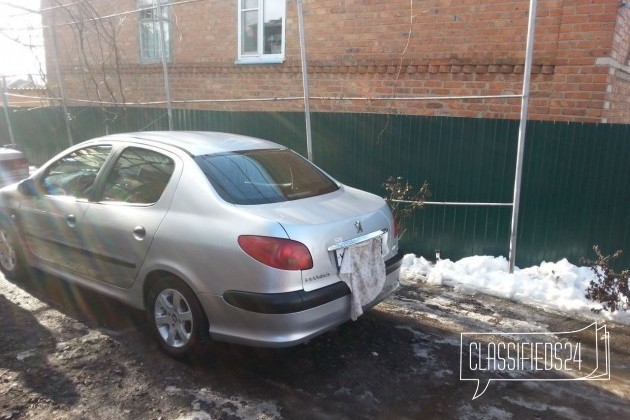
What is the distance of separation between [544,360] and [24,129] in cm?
1284

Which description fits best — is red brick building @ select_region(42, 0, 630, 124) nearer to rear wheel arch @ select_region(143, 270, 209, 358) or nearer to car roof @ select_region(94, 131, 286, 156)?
car roof @ select_region(94, 131, 286, 156)

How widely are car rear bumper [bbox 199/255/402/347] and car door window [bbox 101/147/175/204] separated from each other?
37.6 inches

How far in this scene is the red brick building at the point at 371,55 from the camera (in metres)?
5.53

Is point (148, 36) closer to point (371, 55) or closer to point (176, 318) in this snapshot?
point (371, 55)

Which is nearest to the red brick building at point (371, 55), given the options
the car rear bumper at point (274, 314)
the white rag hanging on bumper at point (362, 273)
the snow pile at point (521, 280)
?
the snow pile at point (521, 280)

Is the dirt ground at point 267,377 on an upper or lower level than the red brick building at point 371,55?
lower

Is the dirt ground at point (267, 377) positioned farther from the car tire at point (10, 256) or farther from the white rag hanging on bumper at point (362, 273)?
the car tire at point (10, 256)

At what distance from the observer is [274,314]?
309cm

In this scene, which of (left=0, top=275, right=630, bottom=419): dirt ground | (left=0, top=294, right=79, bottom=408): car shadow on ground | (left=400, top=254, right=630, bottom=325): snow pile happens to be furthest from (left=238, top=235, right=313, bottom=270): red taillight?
(left=400, top=254, right=630, bottom=325): snow pile

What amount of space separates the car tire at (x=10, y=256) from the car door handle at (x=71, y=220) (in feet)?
3.48

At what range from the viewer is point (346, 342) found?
13.1 ft

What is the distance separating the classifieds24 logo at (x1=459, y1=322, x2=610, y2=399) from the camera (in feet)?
11.8

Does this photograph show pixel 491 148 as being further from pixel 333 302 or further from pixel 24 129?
pixel 24 129

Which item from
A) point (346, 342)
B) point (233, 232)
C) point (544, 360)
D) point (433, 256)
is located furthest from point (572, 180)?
point (233, 232)
